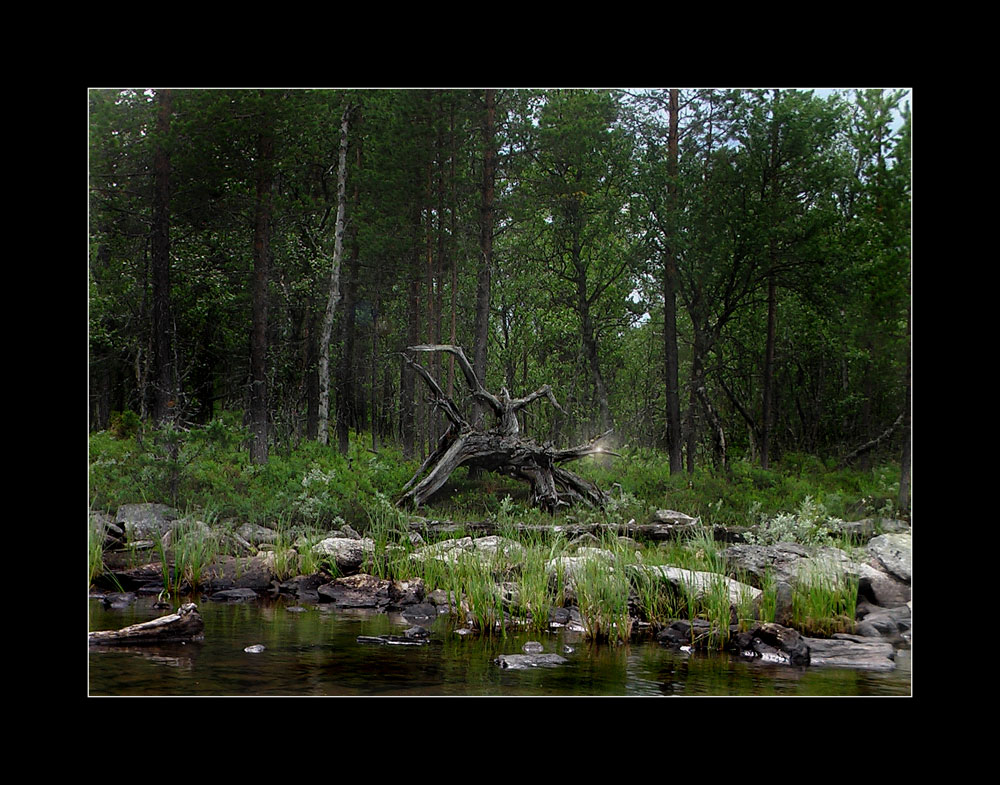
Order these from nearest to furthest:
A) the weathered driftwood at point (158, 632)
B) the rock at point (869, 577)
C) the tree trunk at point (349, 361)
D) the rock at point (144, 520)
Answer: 1. the weathered driftwood at point (158, 632)
2. the rock at point (869, 577)
3. the rock at point (144, 520)
4. the tree trunk at point (349, 361)

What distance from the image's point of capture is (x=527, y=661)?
4805 mm

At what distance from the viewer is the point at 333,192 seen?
732 centimetres

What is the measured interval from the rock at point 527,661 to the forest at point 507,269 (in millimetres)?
2534

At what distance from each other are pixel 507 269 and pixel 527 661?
359cm

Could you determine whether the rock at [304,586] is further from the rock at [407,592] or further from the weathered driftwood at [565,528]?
the weathered driftwood at [565,528]

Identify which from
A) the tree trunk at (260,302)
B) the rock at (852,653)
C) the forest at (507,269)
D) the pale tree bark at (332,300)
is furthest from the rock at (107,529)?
the rock at (852,653)

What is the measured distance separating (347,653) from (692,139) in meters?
4.45

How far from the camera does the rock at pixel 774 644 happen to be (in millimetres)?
4961

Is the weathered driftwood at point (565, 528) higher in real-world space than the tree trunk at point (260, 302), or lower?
lower

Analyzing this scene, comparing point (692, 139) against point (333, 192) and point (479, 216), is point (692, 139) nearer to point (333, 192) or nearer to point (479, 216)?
point (479, 216)

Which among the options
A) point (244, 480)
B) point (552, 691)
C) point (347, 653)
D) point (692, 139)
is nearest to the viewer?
point (552, 691)

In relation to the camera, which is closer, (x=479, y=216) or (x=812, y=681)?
(x=812, y=681)
